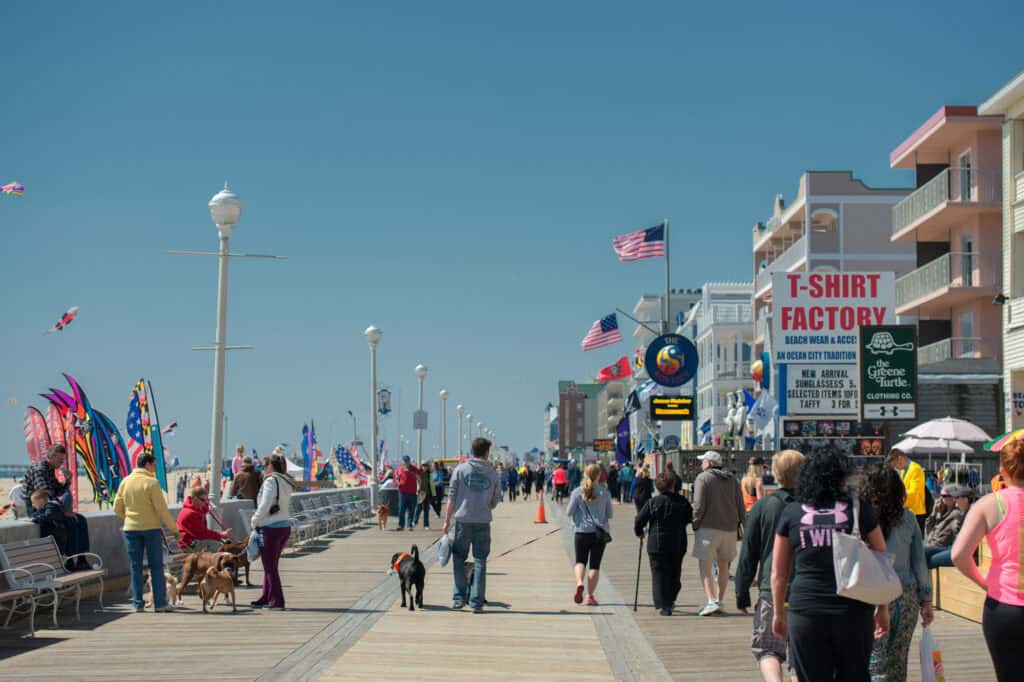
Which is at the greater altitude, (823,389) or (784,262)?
(784,262)

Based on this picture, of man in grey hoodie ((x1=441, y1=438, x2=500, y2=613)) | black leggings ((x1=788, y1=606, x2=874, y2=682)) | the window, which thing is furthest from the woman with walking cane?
the window

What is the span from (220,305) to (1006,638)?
14.9 metres

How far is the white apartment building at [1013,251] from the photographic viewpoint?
29828 millimetres

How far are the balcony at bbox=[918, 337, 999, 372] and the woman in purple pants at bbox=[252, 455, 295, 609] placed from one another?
25.8 meters

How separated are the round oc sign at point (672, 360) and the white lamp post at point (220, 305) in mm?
17233

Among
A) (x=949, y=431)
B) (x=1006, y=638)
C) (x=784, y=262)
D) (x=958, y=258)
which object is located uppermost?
(x=784, y=262)

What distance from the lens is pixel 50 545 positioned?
1315 centimetres

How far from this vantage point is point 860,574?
6.20 m

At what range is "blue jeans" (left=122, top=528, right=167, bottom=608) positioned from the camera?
44.6 ft

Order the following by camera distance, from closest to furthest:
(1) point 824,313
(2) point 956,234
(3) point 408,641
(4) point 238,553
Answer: (3) point 408,641, (4) point 238,553, (1) point 824,313, (2) point 956,234

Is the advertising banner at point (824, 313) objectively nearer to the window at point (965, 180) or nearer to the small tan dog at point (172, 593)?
the window at point (965, 180)

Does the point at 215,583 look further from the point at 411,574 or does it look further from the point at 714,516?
the point at 714,516

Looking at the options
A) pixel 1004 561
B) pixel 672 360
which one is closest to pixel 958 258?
pixel 672 360

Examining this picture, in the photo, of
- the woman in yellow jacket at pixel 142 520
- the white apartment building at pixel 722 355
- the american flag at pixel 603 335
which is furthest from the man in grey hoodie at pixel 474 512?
the white apartment building at pixel 722 355
